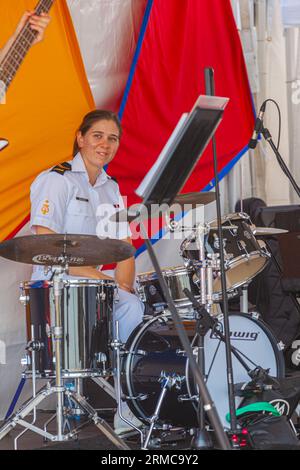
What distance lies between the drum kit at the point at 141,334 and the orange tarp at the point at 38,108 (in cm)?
77

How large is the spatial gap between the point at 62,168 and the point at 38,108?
40cm

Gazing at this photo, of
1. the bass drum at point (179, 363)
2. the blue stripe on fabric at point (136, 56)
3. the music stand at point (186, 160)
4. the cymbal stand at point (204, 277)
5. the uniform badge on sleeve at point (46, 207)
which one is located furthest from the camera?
the blue stripe on fabric at point (136, 56)

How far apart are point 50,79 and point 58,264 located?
128cm

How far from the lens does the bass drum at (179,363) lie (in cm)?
334

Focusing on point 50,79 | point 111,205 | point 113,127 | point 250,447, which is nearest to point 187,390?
point 250,447

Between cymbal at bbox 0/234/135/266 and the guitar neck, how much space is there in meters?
0.99

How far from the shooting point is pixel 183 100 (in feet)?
15.0

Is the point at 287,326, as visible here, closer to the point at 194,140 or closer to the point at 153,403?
the point at 153,403

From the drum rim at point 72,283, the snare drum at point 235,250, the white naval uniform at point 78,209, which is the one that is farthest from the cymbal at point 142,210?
the white naval uniform at point 78,209

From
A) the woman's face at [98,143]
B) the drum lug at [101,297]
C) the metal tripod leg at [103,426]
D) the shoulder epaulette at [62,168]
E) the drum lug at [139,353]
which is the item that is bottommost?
the metal tripod leg at [103,426]

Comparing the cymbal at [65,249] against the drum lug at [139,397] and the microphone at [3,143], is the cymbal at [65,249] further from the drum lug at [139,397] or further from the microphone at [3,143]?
the microphone at [3,143]

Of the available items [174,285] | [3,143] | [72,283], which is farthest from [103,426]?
[3,143]

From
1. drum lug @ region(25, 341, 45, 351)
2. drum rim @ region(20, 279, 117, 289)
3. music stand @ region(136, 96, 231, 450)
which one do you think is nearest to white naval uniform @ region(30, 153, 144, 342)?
drum rim @ region(20, 279, 117, 289)

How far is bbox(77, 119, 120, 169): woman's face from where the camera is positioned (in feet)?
12.8
